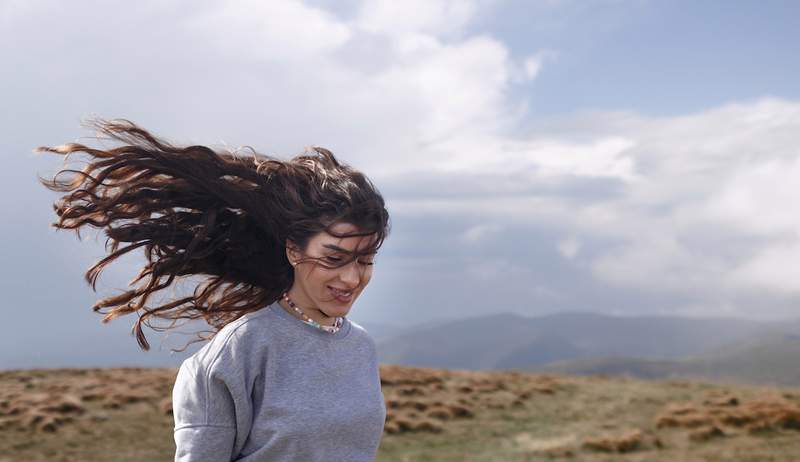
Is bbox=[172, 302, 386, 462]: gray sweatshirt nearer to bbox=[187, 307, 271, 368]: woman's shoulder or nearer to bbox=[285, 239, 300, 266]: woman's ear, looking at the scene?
bbox=[187, 307, 271, 368]: woman's shoulder

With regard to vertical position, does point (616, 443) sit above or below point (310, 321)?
below

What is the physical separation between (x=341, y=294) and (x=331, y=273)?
0.40ft

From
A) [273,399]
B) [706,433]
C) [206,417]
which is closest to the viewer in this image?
[206,417]

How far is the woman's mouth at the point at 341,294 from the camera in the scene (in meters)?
3.47

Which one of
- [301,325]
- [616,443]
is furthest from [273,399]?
[616,443]

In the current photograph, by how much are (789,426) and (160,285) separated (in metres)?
14.4

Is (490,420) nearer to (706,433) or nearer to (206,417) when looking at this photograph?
(706,433)

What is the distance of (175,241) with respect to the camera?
12.3 feet

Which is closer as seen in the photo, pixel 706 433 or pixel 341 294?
pixel 341 294

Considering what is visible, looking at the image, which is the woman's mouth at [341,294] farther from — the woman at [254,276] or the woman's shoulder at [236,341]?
the woman's shoulder at [236,341]

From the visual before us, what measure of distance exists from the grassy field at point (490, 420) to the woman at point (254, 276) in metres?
10.3

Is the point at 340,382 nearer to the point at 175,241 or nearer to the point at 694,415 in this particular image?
the point at 175,241

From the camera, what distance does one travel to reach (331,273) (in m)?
3.42

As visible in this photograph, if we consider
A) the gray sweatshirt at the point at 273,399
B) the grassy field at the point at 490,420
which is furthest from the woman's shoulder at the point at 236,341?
the grassy field at the point at 490,420
